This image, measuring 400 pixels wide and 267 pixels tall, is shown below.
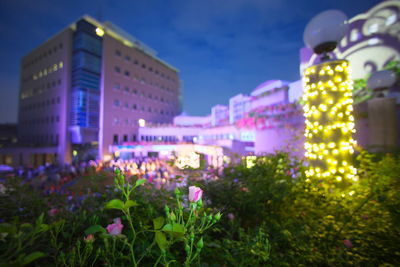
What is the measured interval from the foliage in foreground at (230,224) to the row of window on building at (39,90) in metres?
27.0

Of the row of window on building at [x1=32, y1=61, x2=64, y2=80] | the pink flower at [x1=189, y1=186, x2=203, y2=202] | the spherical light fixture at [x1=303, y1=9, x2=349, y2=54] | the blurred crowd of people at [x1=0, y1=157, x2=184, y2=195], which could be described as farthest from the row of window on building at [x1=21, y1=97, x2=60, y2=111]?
the pink flower at [x1=189, y1=186, x2=203, y2=202]

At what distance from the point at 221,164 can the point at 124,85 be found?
2368 centimetres

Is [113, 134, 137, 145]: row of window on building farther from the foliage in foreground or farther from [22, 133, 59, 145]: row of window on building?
the foliage in foreground

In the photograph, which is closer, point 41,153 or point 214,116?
point 41,153

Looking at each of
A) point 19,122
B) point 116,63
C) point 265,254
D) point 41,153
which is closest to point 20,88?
point 19,122

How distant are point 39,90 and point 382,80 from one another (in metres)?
34.6

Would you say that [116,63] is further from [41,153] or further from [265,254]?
[265,254]

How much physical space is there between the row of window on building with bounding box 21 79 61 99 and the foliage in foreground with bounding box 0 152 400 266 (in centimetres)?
2705

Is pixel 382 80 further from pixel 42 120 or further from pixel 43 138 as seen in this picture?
pixel 42 120

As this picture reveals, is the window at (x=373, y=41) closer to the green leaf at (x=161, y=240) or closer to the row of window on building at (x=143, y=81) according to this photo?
the green leaf at (x=161, y=240)

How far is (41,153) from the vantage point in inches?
854

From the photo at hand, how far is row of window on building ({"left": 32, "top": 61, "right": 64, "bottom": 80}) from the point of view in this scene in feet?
72.1


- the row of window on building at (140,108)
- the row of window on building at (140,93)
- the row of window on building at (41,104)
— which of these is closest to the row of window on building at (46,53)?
the row of window on building at (41,104)

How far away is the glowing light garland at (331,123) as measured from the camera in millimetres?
3211
